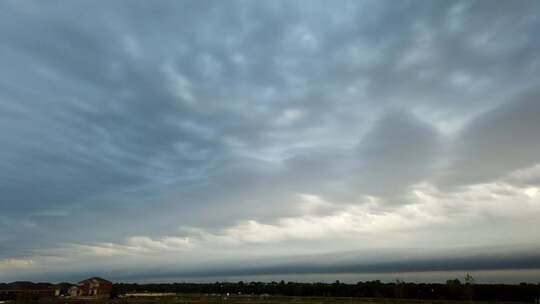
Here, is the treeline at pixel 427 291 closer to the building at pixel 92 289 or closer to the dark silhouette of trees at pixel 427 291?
the dark silhouette of trees at pixel 427 291

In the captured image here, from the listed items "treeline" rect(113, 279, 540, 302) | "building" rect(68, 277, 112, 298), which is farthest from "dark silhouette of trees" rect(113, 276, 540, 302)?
"building" rect(68, 277, 112, 298)

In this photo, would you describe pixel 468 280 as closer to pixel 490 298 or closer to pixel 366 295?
pixel 490 298

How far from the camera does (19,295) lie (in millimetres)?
134125

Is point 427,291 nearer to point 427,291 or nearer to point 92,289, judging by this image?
point 427,291

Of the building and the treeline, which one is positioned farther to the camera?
the building

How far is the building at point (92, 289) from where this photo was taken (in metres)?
168

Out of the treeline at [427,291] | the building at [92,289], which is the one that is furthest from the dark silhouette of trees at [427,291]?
the building at [92,289]

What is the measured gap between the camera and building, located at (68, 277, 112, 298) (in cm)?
16850

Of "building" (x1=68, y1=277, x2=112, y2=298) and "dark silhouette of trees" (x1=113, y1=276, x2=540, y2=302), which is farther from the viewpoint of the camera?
"building" (x1=68, y1=277, x2=112, y2=298)

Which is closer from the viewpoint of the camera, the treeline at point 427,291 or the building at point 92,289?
the treeline at point 427,291

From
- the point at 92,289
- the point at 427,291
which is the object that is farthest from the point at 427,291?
the point at 92,289

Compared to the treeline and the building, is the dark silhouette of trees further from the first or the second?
the building

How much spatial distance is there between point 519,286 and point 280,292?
7814cm

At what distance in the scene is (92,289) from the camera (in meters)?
170
